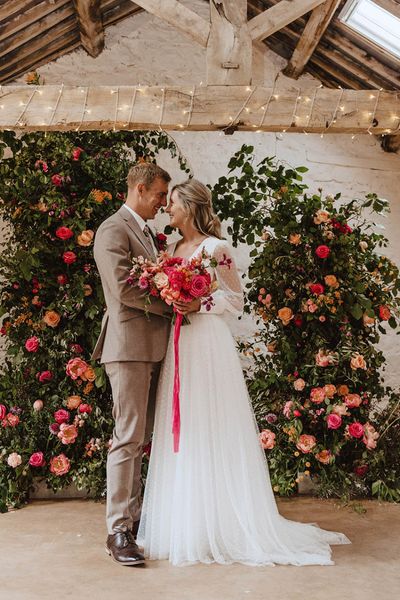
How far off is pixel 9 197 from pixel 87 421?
1471mm

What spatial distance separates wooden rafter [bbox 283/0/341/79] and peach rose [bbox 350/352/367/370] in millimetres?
2538

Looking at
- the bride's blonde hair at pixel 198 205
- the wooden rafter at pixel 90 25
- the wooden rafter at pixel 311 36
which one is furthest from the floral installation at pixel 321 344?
the wooden rafter at pixel 90 25

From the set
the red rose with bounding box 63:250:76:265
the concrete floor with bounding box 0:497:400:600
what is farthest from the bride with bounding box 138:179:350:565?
the red rose with bounding box 63:250:76:265

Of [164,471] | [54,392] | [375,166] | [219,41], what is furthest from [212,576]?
[375,166]

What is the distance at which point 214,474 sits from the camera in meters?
3.04

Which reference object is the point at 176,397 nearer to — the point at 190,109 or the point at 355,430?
the point at 355,430

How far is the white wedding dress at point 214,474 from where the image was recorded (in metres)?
2.94

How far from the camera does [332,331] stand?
13.6 feet

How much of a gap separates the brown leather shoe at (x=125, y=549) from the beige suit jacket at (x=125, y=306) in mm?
778

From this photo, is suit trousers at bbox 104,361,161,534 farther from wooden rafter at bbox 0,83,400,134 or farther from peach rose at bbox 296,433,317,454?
wooden rafter at bbox 0,83,400,134

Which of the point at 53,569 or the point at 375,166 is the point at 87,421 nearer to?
the point at 53,569

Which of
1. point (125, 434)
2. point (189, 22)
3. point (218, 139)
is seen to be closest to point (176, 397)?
point (125, 434)

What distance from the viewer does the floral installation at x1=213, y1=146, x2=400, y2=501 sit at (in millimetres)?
3951

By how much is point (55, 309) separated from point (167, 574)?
191 cm
